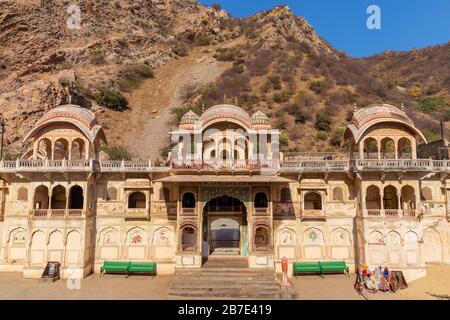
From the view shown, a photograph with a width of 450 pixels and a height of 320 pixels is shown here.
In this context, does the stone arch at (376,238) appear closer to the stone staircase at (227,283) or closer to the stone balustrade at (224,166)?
the stone balustrade at (224,166)

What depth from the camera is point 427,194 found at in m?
21.2

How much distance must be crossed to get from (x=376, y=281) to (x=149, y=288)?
11.0 metres

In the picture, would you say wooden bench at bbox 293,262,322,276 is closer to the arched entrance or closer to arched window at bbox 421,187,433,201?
the arched entrance

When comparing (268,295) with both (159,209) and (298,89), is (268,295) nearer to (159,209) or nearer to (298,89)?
(159,209)

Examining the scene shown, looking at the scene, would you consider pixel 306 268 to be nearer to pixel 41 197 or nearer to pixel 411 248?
pixel 411 248

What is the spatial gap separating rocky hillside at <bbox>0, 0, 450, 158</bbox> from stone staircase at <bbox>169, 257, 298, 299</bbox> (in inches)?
1096

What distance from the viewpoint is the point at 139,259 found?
66.5ft

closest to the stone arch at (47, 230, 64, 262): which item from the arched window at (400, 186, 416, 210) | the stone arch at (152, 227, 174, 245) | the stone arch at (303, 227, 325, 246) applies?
the stone arch at (152, 227, 174, 245)

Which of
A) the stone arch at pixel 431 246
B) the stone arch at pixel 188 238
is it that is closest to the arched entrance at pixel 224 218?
the stone arch at pixel 188 238

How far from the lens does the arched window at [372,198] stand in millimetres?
20500

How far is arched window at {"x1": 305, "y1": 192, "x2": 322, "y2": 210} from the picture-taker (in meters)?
20.8

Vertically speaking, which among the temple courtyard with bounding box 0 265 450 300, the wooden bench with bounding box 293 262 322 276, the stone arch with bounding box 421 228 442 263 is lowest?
the temple courtyard with bounding box 0 265 450 300

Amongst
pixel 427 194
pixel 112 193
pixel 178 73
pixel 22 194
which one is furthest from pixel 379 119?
pixel 178 73

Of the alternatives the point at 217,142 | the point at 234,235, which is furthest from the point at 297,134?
the point at 217,142
